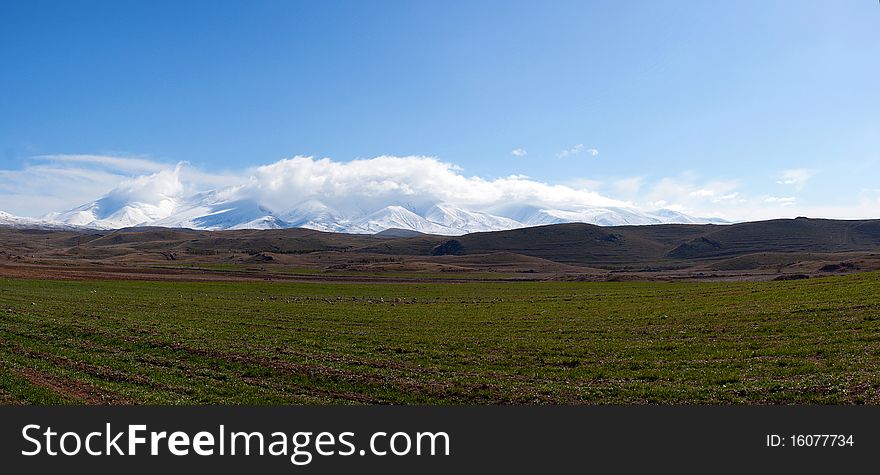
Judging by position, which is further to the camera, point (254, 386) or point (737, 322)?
point (737, 322)

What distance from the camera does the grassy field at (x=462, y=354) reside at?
60.5ft

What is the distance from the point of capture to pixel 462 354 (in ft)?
84.6

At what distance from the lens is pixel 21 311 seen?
3756 centimetres

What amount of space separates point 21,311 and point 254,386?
27696 mm

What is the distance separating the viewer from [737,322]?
99.7 ft

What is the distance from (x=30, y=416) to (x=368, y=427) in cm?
950

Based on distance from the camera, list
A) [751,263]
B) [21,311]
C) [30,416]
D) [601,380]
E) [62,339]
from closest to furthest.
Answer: [30,416] < [601,380] < [62,339] < [21,311] < [751,263]

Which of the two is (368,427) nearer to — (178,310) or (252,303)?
(178,310)

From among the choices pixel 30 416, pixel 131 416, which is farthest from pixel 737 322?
pixel 30 416

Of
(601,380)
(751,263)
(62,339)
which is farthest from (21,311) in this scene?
(751,263)

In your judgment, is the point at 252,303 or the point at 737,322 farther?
the point at 252,303

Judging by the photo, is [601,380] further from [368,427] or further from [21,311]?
[21,311]

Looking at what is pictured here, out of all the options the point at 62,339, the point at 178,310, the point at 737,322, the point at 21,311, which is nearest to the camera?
the point at 62,339

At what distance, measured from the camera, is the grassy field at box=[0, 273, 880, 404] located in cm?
1844
